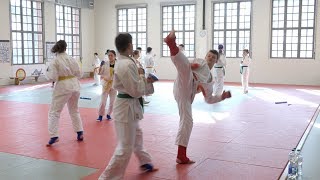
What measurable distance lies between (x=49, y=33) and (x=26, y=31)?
1215 mm

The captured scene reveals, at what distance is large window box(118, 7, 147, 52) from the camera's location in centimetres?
1858

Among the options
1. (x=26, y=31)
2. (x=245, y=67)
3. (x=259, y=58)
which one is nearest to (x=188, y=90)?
(x=245, y=67)

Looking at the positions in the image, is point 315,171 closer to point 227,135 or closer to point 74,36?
point 227,135

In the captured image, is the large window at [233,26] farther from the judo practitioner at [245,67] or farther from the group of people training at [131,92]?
the group of people training at [131,92]

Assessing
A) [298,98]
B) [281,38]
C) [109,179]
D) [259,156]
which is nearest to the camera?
[109,179]

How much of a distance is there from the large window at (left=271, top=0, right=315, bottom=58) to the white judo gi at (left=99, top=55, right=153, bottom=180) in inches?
529

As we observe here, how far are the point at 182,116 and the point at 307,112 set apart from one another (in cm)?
505

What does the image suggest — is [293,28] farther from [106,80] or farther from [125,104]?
[125,104]

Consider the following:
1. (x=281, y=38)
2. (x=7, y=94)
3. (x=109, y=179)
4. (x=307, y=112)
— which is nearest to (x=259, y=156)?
(x=109, y=179)

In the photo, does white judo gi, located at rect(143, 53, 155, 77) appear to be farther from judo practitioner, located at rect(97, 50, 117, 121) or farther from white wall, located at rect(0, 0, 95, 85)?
white wall, located at rect(0, 0, 95, 85)

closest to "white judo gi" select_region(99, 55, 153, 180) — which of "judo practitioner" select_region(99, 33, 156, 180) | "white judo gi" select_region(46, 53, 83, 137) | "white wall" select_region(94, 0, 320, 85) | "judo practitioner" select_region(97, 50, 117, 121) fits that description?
"judo practitioner" select_region(99, 33, 156, 180)

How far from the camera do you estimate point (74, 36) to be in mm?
18297

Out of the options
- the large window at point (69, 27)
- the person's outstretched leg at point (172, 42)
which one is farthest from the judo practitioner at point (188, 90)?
the large window at point (69, 27)

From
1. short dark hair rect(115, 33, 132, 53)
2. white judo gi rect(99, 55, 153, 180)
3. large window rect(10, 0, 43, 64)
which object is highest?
large window rect(10, 0, 43, 64)
